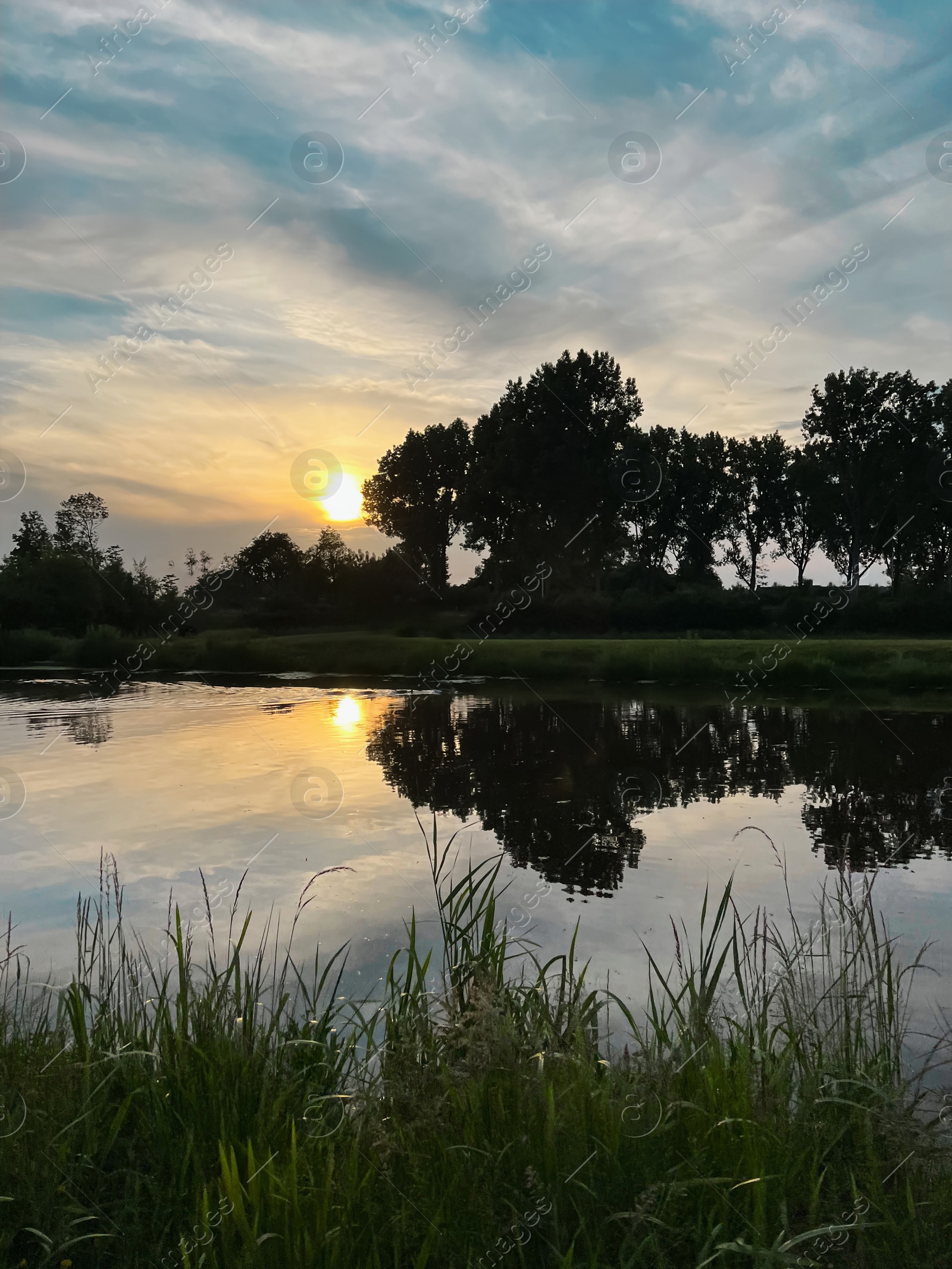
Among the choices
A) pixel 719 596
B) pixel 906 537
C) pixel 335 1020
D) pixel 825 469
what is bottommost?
pixel 335 1020

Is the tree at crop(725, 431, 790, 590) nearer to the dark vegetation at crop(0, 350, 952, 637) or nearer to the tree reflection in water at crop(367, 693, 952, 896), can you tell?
the dark vegetation at crop(0, 350, 952, 637)

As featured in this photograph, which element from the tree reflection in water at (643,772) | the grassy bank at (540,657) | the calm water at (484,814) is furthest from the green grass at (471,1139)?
the grassy bank at (540,657)

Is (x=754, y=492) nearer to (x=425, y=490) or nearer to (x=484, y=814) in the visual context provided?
(x=425, y=490)

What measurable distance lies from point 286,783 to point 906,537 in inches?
2170

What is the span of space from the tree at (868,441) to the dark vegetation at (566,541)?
0.10 m

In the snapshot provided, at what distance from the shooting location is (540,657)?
110 ft

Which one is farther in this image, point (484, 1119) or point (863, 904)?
point (863, 904)

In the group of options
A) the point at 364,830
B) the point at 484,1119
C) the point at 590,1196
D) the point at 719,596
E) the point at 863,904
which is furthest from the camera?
the point at 719,596

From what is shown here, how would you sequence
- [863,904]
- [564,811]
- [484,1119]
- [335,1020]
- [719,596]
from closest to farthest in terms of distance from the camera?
[484,1119], [863,904], [335,1020], [564,811], [719,596]

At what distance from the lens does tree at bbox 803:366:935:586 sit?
5472 cm

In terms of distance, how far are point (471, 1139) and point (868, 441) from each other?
58.9 m

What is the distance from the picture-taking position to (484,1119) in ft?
10.8

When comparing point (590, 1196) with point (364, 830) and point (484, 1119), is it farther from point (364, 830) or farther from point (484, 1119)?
point (364, 830)

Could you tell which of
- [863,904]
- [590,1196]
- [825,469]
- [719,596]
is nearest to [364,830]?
[863,904]
